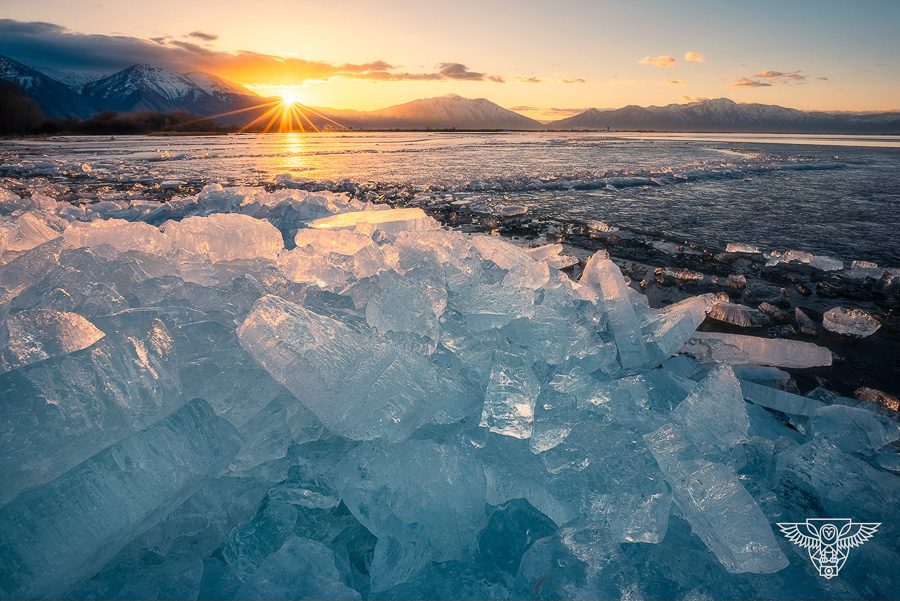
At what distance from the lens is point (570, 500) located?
4.75ft

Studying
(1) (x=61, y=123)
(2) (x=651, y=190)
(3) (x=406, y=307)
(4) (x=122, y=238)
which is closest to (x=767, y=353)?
(3) (x=406, y=307)

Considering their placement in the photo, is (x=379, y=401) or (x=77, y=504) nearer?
(x=77, y=504)

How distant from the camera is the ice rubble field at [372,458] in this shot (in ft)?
4.13

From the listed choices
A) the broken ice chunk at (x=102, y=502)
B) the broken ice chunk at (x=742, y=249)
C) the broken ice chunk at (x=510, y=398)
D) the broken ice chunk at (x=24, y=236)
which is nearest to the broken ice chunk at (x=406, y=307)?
the broken ice chunk at (x=510, y=398)

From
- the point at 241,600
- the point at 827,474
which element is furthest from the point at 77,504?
the point at 827,474

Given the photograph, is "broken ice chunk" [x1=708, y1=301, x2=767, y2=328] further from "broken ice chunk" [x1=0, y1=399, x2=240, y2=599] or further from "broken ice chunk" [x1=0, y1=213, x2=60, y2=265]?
"broken ice chunk" [x1=0, y1=213, x2=60, y2=265]

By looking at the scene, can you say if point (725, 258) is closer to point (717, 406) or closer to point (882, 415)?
point (882, 415)

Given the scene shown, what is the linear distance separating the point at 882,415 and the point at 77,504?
3.09 meters

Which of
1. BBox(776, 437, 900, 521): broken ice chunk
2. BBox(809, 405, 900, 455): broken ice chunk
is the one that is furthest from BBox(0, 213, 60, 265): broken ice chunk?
BBox(809, 405, 900, 455): broken ice chunk

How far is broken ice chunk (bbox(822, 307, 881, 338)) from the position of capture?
285cm

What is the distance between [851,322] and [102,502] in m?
4.04

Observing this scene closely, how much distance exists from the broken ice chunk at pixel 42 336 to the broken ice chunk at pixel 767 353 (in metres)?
2.83

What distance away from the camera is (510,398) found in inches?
62.4

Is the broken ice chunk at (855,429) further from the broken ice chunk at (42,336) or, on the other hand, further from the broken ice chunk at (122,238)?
the broken ice chunk at (122,238)
